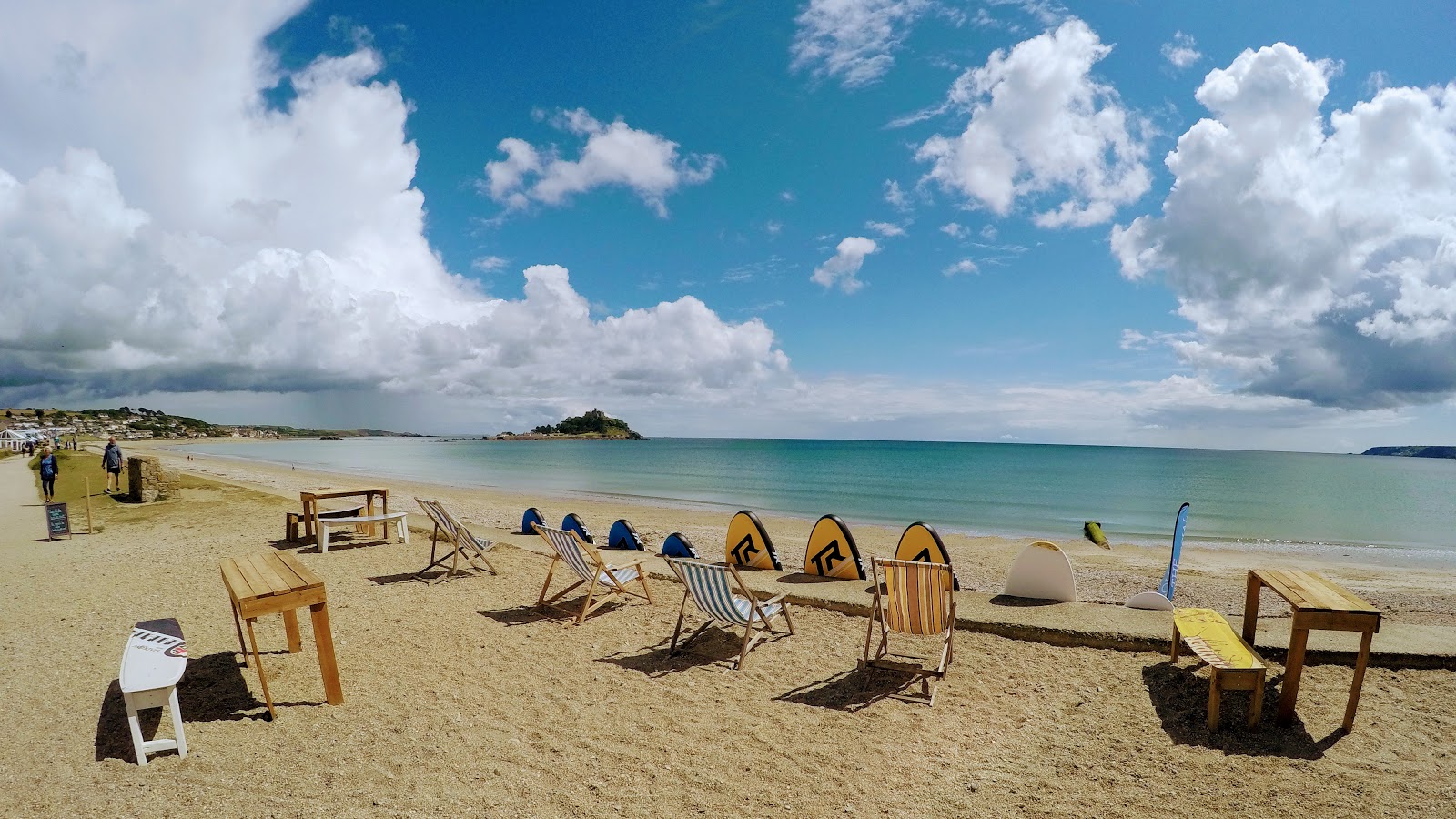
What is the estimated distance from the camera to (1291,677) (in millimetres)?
4113

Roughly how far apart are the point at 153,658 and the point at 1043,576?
7.15m

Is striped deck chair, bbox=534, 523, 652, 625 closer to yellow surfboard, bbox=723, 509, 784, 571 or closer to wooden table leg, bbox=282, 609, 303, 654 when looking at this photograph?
yellow surfboard, bbox=723, 509, 784, 571

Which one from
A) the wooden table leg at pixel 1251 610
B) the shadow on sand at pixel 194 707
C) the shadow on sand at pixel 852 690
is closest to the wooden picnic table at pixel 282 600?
the shadow on sand at pixel 194 707

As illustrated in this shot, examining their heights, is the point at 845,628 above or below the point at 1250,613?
below

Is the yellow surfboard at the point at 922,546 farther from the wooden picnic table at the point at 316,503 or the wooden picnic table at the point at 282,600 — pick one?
the wooden picnic table at the point at 316,503

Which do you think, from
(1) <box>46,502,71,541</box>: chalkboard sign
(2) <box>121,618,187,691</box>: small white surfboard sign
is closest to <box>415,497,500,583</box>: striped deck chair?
(2) <box>121,618,187,691</box>: small white surfboard sign

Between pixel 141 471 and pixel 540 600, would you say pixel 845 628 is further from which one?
pixel 141 471

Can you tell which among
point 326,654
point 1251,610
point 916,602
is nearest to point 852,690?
point 916,602

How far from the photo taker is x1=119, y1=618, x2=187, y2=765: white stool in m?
3.50

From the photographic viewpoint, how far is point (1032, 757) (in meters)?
3.86

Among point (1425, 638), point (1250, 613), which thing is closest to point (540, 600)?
point (1250, 613)

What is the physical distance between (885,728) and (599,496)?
24067mm

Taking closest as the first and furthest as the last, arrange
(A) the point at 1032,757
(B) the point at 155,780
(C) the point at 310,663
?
(B) the point at 155,780
(A) the point at 1032,757
(C) the point at 310,663

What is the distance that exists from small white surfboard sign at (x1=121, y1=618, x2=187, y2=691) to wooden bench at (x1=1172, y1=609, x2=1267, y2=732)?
6.01 metres
